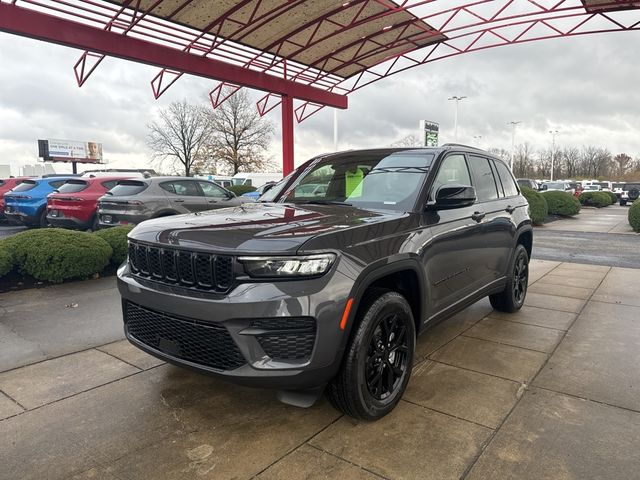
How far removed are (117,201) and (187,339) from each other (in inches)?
280

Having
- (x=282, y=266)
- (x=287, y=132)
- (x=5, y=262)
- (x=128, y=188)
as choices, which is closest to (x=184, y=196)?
(x=128, y=188)

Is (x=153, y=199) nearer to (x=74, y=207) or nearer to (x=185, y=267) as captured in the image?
(x=74, y=207)

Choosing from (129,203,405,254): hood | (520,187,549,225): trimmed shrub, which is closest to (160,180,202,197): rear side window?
(129,203,405,254): hood

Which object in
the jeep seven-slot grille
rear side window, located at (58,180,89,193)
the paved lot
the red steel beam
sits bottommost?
the paved lot

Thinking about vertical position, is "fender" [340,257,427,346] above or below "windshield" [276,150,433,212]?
below

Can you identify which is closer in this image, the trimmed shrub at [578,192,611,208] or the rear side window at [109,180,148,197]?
the rear side window at [109,180,148,197]

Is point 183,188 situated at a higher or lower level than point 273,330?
higher

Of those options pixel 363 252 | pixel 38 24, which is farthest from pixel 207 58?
pixel 363 252

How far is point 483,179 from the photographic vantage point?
15.0ft

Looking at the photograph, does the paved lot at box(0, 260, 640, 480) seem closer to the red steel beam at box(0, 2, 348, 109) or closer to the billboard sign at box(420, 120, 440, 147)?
the red steel beam at box(0, 2, 348, 109)

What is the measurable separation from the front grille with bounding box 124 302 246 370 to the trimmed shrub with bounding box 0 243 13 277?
4040 millimetres

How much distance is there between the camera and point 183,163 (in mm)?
53781

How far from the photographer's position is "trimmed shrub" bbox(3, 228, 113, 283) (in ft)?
20.2

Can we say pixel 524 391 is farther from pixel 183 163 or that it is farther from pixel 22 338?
pixel 183 163
